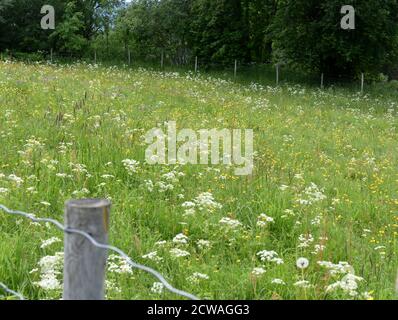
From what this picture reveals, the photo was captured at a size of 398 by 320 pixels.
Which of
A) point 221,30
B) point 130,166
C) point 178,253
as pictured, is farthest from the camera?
point 221,30

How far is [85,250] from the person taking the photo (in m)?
2.44

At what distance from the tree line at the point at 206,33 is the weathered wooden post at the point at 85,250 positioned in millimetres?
26902

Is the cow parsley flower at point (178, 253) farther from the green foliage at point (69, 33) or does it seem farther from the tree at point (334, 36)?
the green foliage at point (69, 33)

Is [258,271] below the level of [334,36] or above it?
below

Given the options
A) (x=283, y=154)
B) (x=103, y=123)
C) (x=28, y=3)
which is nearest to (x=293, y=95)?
(x=283, y=154)

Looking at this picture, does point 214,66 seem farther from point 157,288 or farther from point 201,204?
point 157,288

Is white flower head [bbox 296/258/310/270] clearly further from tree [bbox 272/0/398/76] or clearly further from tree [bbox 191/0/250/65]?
tree [bbox 191/0/250/65]

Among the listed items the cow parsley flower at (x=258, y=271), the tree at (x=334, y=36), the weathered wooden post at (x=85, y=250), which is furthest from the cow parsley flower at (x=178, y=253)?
the tree at (x=334, y=36)

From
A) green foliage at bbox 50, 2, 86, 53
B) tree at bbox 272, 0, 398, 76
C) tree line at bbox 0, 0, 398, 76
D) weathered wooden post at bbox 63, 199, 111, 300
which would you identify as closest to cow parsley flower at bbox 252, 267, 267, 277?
weathered wooden post at bbox 63, 199, 111, 300

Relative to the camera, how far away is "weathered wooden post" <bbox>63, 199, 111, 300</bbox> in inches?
95.0

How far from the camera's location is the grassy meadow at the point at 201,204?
4.53 meters

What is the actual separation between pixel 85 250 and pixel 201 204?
145 inches

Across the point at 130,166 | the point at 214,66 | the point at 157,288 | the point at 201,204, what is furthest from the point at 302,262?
the point at 214,66
